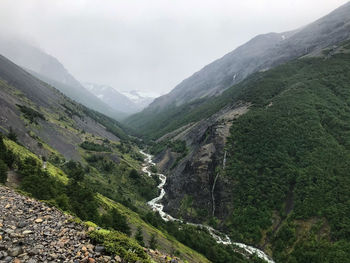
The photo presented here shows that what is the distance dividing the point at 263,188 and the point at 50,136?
367 ft

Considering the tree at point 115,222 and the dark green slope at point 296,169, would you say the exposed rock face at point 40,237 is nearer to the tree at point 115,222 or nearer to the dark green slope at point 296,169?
the tree at point 115,222

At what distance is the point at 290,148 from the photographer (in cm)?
9581

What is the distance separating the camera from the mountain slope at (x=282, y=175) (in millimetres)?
67175

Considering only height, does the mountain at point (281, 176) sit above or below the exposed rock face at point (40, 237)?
below

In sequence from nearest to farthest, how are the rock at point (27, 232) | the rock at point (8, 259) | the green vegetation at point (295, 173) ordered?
the rock at point (8, 259), the rock at point (27, 232), the green vegetation at point (295, 173)

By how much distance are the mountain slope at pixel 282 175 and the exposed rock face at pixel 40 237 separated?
66.8 meters

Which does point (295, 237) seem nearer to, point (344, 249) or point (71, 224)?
point (344, 249)

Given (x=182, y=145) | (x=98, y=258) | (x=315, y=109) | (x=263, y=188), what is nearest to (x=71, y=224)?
(x=98, y=258)

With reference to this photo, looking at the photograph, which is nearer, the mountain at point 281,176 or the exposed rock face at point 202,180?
the mountain at point 281,176

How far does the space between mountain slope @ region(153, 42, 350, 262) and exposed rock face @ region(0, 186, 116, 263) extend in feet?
219

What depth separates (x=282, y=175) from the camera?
8694 cm

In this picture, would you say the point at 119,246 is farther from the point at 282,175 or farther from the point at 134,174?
the point at 134,174

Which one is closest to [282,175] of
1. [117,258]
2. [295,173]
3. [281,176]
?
[281,176]

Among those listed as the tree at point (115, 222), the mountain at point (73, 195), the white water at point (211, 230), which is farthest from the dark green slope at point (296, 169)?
the tree at point (115, 222)
